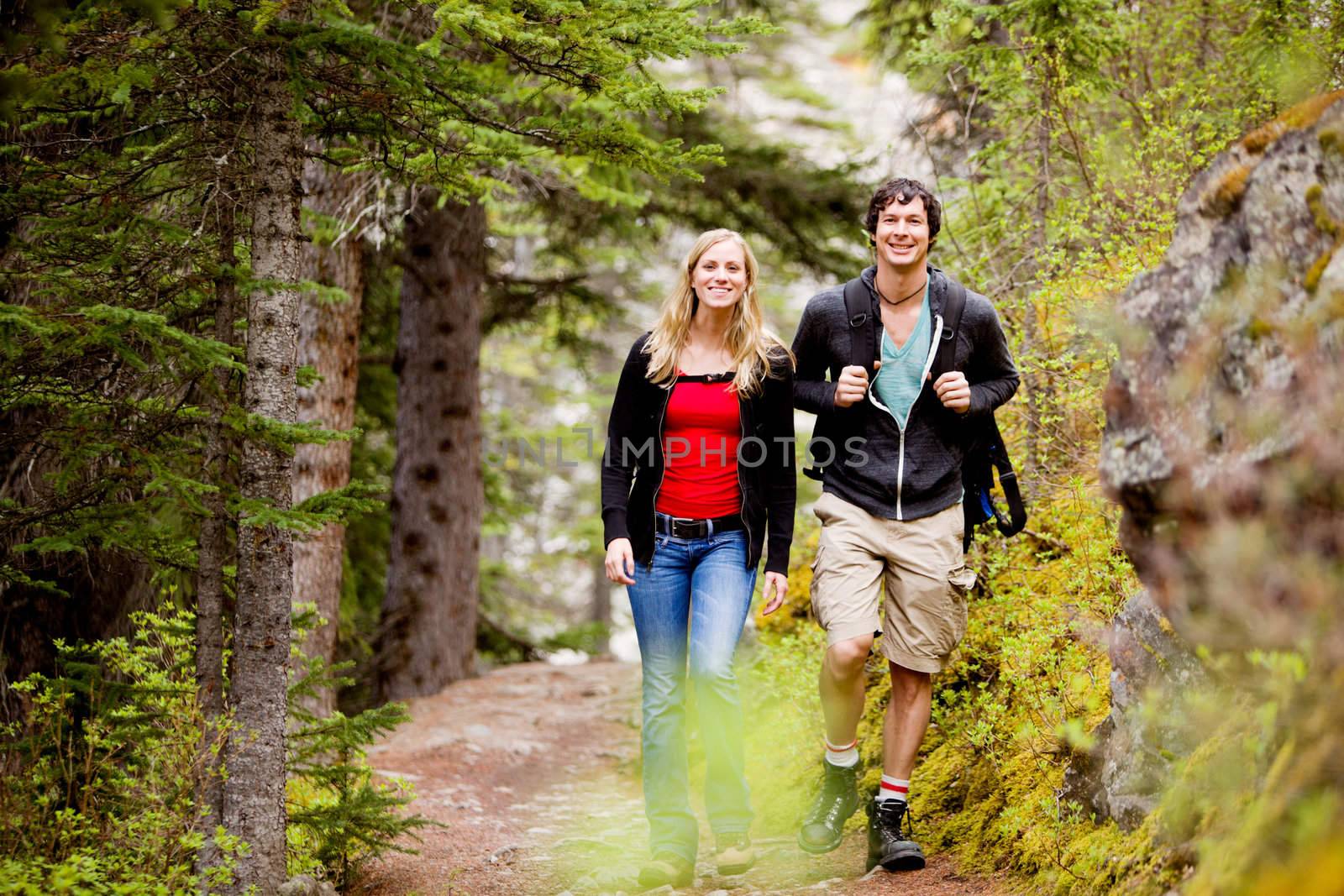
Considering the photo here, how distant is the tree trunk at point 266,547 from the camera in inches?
158

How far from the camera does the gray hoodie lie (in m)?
4.25

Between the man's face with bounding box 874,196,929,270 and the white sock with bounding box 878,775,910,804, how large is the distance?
6.79 ft

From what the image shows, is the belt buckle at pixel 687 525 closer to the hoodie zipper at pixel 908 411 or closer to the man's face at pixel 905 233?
the hoodie zipper at pixel 908 411

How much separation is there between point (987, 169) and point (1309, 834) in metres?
5.81

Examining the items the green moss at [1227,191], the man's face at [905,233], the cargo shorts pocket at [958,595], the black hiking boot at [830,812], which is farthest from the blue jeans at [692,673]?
the green moss at [1227,191]

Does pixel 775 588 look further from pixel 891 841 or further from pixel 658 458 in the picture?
pixel 891 841

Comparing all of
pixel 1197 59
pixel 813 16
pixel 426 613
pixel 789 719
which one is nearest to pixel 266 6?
pixel 789 719

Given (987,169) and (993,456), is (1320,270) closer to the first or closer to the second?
(993,456)

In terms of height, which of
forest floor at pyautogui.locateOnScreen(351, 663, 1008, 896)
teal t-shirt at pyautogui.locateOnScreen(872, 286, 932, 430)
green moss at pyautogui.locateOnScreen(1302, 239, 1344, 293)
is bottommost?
forest floor at pyautogui.locateOnScreen(351, 663, 1008, 896)

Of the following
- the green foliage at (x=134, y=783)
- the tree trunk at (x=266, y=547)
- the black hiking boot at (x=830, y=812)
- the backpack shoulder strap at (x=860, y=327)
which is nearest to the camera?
the green foliage at (x=134, y=783)

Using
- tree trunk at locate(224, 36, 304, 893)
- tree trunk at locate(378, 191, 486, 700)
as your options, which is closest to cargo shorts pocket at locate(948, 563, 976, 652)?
tree trunk at locate(224, 36, 304, 893)

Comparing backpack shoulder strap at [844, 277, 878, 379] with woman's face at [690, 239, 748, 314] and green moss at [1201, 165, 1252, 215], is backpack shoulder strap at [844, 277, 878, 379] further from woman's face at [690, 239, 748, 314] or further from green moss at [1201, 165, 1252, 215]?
green moss at [1201, 165, 1252, 215]

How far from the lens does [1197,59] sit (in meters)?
7.19

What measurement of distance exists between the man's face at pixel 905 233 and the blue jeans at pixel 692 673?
130 cm
